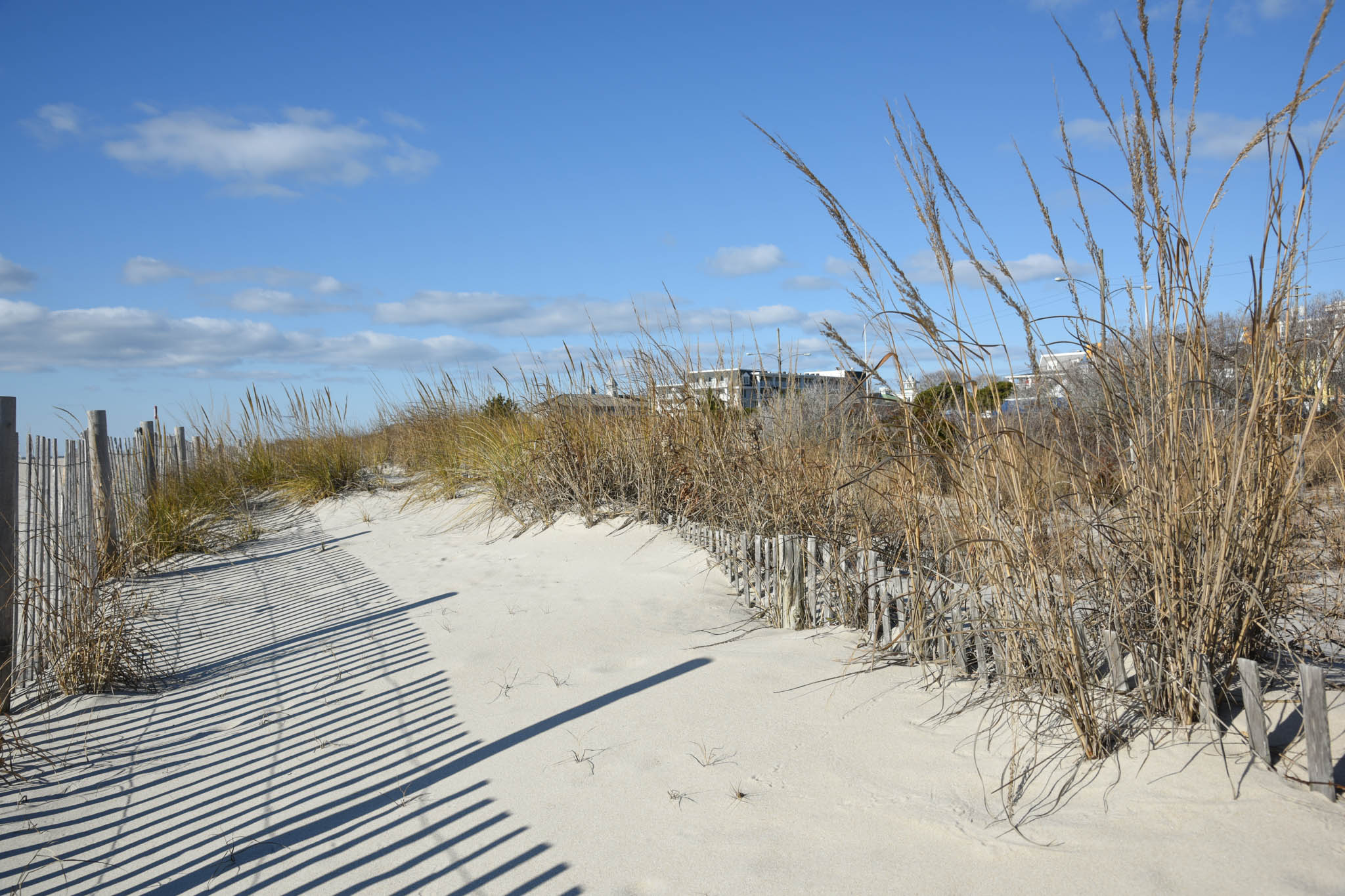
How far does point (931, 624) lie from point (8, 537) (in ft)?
13.0

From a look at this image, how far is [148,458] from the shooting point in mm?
8500

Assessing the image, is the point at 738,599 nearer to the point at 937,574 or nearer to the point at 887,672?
the point at 887,672

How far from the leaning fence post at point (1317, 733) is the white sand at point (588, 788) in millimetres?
70

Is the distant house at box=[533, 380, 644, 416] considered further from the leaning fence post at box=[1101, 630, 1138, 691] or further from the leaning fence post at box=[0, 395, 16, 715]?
the leaning fence post at box=[1101, 630, 1138, 691]

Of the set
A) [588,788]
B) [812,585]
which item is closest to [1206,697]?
[588,788]

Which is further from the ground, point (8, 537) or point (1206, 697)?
point (8, 537)

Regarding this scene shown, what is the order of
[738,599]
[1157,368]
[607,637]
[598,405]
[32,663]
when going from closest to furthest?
[1157,368] < [32,663] < [607,637] < [738,599] < [598,405]

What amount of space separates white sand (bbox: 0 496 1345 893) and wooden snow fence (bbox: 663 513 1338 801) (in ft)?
0.45

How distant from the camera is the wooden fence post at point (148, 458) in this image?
8.29 metres

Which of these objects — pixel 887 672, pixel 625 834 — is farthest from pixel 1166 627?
pixel 625 834

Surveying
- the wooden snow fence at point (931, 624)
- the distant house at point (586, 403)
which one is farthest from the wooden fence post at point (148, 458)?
the wooden snow fence at point (931, 624)

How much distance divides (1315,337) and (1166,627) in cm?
106

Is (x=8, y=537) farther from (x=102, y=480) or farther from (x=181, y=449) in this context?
(x=181, y=449)

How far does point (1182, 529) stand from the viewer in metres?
2.19
